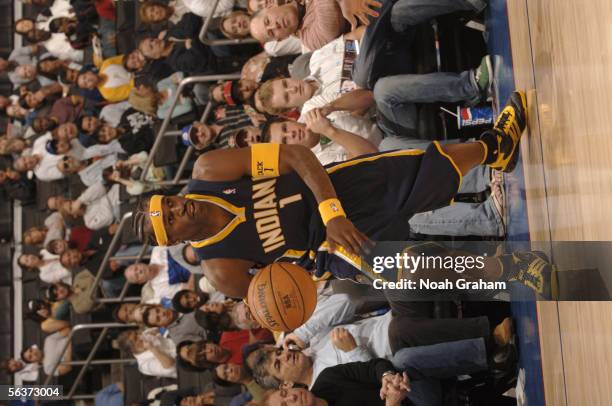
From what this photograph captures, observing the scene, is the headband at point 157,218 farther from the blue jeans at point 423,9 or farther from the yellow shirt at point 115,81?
the yellow shirt at point 115,81

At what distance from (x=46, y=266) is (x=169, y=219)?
187 inches

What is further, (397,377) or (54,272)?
(54,272)

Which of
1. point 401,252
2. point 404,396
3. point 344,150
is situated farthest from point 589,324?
point 344,150

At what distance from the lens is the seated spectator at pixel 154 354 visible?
552cm

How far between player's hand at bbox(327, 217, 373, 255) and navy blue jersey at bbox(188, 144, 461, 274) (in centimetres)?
28

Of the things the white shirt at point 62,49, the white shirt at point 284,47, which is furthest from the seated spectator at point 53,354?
the white shirt at point 284,47

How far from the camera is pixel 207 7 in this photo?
5.60 meters

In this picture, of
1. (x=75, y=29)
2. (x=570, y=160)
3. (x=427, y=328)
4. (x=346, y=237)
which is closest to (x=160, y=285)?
(x=75, y=29)

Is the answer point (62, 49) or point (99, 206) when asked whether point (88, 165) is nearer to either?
point (99, 206)

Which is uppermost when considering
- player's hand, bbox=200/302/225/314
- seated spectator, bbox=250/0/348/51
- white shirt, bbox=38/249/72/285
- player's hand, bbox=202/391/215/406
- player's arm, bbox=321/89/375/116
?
seated spectator, bbox=250/0/348/51

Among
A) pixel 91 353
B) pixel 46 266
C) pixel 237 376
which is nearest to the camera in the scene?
pixel 237 376

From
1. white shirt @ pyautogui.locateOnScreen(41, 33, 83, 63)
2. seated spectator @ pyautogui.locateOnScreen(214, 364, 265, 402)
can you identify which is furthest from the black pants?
white shirt @ pyautogui.locateOnScreen(41, 33, 83, 63)

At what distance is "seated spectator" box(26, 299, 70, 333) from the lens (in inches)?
258

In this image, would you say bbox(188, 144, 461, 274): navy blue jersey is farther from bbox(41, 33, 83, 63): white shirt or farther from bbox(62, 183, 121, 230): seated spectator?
bbox(41, 33, 83, 63): white shirt
